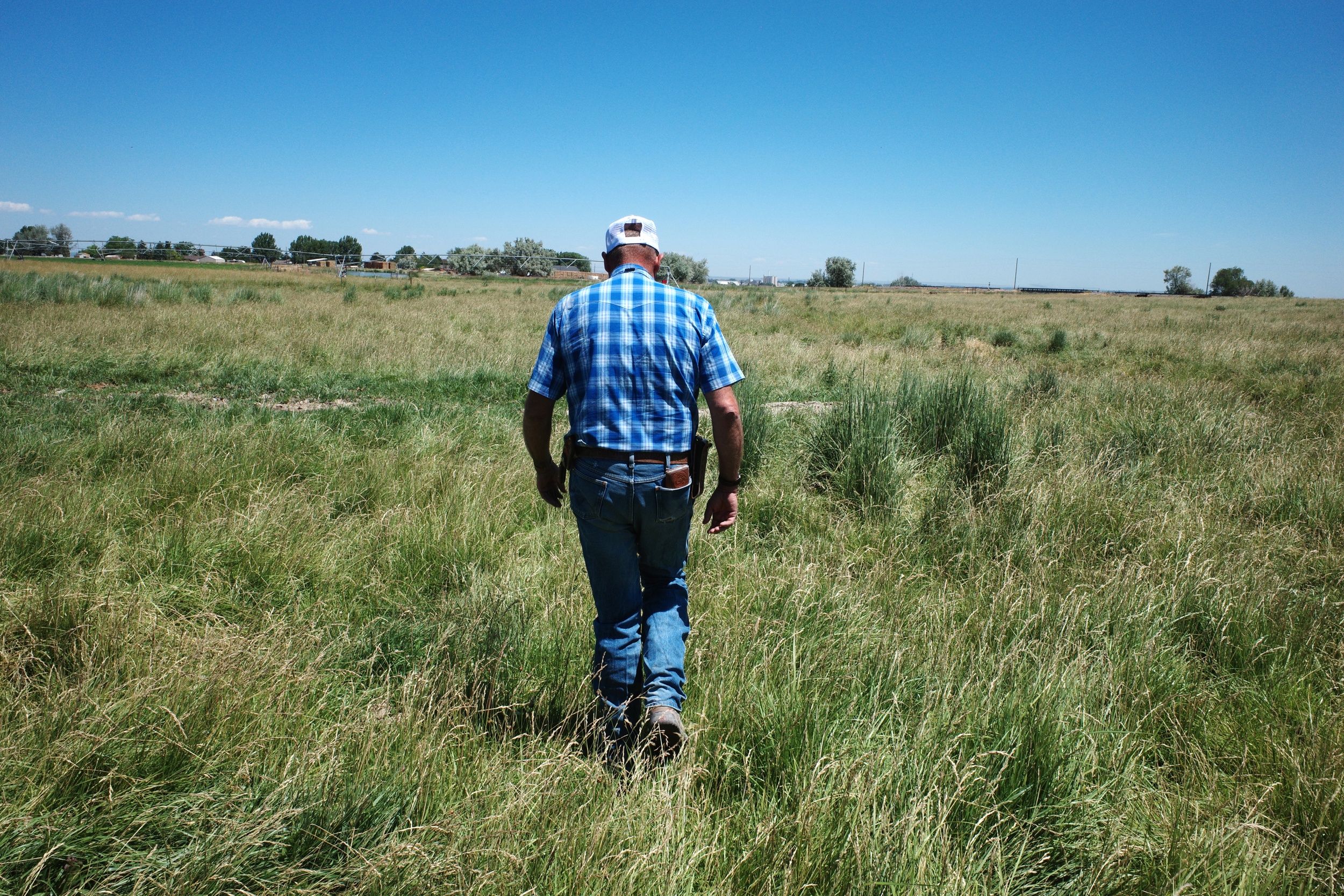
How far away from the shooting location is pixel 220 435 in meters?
5.90

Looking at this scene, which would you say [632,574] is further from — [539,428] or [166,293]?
[166,293]

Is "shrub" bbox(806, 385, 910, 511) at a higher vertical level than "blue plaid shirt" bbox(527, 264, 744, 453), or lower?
lower

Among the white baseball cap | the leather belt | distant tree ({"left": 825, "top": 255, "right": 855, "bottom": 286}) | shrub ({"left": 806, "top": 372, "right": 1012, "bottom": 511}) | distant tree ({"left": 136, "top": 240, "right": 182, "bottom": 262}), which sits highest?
distant tree ({"left": 825, "top": 255, "right": 855, "bottom": 286})

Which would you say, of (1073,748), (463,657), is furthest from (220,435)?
(1073,748)

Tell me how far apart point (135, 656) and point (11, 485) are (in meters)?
2.91

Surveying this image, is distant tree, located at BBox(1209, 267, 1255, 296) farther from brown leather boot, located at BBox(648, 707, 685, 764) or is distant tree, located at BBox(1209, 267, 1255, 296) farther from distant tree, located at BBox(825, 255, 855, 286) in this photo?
brown leather boot, located at BBox(648, 707, 685, 764)

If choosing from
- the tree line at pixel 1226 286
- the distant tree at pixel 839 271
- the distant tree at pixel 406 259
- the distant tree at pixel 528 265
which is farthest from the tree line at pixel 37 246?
the tree line at pixel 1226 286

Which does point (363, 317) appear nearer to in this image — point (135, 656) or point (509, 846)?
point (135, 656)

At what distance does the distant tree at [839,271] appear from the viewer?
8988 cm

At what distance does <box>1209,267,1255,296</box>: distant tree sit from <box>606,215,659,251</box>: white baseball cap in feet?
394

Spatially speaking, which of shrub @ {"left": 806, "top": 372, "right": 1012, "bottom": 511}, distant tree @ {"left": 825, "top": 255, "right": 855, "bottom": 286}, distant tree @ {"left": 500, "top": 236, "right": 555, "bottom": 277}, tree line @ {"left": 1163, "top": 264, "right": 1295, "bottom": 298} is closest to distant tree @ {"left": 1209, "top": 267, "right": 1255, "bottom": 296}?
tree line @ {"left": 1163, "top": 264, "right": 1295, "bottom": 298}

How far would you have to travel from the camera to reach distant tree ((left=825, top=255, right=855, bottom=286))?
89.9 metres

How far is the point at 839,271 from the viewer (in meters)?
90.2

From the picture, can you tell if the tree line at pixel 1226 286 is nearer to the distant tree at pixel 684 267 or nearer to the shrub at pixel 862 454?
the distant tree at pixel 684 267
